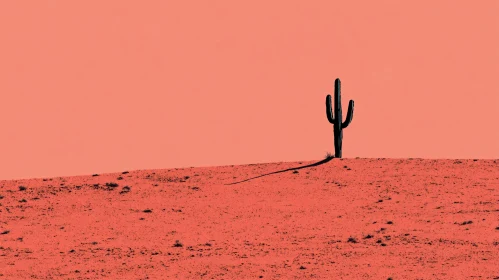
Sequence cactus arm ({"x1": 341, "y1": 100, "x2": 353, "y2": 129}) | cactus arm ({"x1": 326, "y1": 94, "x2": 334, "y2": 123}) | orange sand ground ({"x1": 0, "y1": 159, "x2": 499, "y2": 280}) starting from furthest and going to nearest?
cactus arm ({"x1": 326, "y1": 94, "x2": 334, "y2": 123}) < cactus arm ({"x1": 341, "y1": 100, "x2": 353, "y2": 129}) < orange sand ground ({"x1": 0, "y1": 159, "x2": 499, "y2": 280})

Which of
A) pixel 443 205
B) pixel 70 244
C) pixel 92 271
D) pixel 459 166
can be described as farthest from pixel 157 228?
pixel 459 166

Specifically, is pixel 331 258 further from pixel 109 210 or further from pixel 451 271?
pixel 109 210

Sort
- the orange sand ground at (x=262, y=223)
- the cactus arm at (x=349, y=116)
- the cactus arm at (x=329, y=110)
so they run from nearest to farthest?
the orange sand ground at (x=262, y=223) → the cactus arm at (x=349, y=116) → the cactus arm at (x=329, y=110)

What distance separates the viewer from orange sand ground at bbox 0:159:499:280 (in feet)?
69.9

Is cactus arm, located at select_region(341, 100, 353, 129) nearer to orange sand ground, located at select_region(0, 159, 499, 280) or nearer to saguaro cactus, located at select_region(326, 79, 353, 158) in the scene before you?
saguaro cactus, located at select_region(326, 79, 353, 158)

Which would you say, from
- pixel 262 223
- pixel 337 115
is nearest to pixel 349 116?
pixel 337 115

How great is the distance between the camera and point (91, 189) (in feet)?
107

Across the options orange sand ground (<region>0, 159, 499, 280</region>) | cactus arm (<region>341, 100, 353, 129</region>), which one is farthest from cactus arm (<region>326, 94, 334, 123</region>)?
orange sand ground (<region>0, 159, 499, 280</region>)

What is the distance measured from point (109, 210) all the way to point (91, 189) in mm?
3415

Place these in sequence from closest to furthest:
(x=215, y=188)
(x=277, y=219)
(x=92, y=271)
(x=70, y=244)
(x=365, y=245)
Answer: (x=92, y=271), (x=365, y=245), (x=70, y=244), (x=277, y=219), (x=215, y=188)

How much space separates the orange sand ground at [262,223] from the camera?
21297 mm

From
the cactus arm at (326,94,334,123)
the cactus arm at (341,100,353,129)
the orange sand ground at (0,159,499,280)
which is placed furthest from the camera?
the cactus arm at (326,94,334,123)

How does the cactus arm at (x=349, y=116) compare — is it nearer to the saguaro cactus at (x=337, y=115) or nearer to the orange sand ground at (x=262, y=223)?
the saguaro cactus at (x=337, y=115)

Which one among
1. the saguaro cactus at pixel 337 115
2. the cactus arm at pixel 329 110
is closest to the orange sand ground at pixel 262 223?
the saguaro cactus at pixel 337 115
